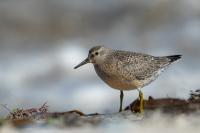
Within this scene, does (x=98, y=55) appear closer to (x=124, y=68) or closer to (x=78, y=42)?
(x=124, y=68)

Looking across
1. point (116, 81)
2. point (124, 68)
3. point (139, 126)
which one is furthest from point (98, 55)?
point (139, 126)

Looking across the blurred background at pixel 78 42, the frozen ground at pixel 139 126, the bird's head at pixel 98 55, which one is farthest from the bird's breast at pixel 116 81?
the blurred background at pixel 78 42

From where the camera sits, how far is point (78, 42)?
21328 millimetres

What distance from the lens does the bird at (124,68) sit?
28.5 ft

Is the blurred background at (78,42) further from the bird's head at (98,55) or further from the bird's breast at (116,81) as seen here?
the bird's breast at (116,81)

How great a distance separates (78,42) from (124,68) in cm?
1255

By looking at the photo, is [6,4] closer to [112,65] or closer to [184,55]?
[184,55]

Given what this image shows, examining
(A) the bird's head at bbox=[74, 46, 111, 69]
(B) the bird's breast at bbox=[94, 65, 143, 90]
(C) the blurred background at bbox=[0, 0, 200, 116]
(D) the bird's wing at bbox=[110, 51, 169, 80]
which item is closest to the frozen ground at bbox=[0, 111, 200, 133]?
(B) the bird's breast at bbox=[94, 65, 143, 90]

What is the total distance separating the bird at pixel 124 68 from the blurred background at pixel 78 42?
3.61 m

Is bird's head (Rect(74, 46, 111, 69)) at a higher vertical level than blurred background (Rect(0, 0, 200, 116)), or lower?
lower

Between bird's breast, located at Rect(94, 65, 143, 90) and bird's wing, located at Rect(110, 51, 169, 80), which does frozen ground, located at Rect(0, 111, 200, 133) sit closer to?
bird's breast, located at Rect(94, 65, 143, 90)

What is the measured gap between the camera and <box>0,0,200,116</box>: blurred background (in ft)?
53.9

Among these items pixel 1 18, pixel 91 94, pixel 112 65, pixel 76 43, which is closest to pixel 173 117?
pixel 112 65

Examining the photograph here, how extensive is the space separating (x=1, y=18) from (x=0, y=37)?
5.67 feet
